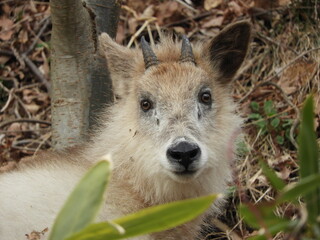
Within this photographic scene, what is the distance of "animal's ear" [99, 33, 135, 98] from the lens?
4.85 metres

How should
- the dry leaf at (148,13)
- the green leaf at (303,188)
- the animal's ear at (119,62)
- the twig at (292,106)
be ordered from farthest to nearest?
the dry leaf at (148,13)
the twig at (292,106)
the animal's ear at (119,62)
the green leaf at (303,188)

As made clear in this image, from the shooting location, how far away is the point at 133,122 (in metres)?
4.61

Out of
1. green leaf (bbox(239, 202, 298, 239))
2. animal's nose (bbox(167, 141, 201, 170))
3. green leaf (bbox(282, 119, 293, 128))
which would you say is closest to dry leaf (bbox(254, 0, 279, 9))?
green leaf (bbox(282, 119, 293, 128))

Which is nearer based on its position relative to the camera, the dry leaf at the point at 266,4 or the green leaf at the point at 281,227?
the green leaf at the point at 281,227

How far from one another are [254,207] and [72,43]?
376cm

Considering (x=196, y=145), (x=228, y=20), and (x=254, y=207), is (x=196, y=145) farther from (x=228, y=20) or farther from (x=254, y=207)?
(x=228, y=20)

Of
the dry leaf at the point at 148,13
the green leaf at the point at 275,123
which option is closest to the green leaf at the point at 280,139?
the green leaf at the point at 275,123

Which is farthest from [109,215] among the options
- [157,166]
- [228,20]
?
[228,20]

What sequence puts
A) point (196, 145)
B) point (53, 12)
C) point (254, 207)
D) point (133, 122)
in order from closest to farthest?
point (254, 207), point (196, 145), point (133, 122), point (53, 12)

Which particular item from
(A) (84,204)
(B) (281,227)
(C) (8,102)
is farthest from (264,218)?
(C) (8,102)

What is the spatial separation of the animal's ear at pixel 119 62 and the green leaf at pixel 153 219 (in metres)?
2.99

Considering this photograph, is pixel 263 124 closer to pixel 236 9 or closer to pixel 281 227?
pixel 236 9

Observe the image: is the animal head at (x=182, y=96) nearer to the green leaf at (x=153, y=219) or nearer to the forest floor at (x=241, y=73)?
the forest floor at (x=241, y=73)

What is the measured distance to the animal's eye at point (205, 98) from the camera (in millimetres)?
4449
